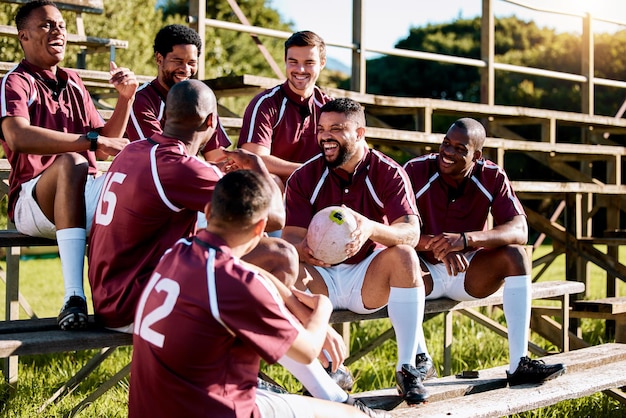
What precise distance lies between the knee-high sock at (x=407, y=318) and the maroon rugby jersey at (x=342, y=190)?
425 mm

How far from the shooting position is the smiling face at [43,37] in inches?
162

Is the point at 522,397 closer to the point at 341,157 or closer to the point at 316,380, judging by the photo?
the point at 316,380

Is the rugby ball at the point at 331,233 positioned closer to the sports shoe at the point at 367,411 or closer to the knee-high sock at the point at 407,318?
the knee-high sock at the point at 407,318

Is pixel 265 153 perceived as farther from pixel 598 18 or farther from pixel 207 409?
pixel 598 18

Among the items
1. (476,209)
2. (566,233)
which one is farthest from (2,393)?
(566,233)

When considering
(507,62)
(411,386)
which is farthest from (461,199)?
(507,62)

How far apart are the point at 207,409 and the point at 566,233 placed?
5.76 metres

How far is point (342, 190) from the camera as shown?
4316 mm

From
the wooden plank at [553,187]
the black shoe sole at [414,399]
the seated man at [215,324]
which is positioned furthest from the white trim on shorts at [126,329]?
the wooden plank at [553,187]

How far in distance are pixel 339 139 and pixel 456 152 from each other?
30.6 inches

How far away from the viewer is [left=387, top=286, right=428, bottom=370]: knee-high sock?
384 centimetres

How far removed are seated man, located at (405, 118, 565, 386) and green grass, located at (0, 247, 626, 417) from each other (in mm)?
1178

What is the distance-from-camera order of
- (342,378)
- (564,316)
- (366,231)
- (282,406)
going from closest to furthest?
1. (282,406)
2. (342,378)
3. (366,231)
4. (564,316)

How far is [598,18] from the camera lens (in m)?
9.34
